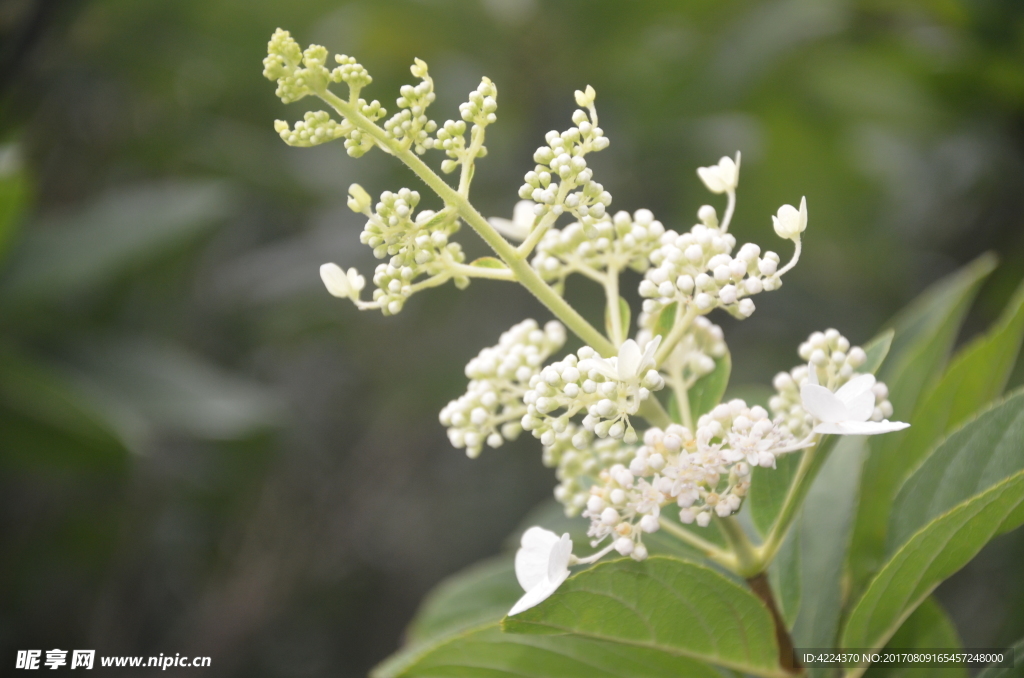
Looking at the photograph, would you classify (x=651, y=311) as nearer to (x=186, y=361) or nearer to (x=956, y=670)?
(x=956, y=670)

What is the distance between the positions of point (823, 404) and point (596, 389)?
0.20 meters

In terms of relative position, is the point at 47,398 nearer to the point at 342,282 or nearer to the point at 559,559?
the point at 342,282

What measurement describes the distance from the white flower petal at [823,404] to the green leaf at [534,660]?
A: 35 centimetres

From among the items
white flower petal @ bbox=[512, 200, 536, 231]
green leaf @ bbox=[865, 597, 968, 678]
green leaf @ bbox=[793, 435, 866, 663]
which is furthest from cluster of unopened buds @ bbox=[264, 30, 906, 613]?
green leaf @ bbox=[865, 597, 968, 678]

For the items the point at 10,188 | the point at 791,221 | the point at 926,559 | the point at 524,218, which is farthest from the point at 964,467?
the point at 10,188

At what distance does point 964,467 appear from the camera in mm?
909

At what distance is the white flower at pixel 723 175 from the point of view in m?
0.83

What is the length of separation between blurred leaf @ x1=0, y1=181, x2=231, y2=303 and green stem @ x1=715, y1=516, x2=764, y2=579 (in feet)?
5.87

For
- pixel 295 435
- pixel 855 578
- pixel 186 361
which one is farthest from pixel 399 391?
pixel 855 578

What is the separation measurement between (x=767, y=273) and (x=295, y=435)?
2.47 m

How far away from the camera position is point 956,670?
38.0 inches

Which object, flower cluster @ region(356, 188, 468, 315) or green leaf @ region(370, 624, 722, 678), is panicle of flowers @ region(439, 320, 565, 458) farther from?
green leaf @ region(370, 624, 722, 678)

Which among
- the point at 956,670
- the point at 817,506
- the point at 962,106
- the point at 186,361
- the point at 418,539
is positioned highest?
the point at 962,106

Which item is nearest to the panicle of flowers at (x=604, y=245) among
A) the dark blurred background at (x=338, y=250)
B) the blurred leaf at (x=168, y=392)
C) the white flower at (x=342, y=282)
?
the white flower at (x=342, y=282)
